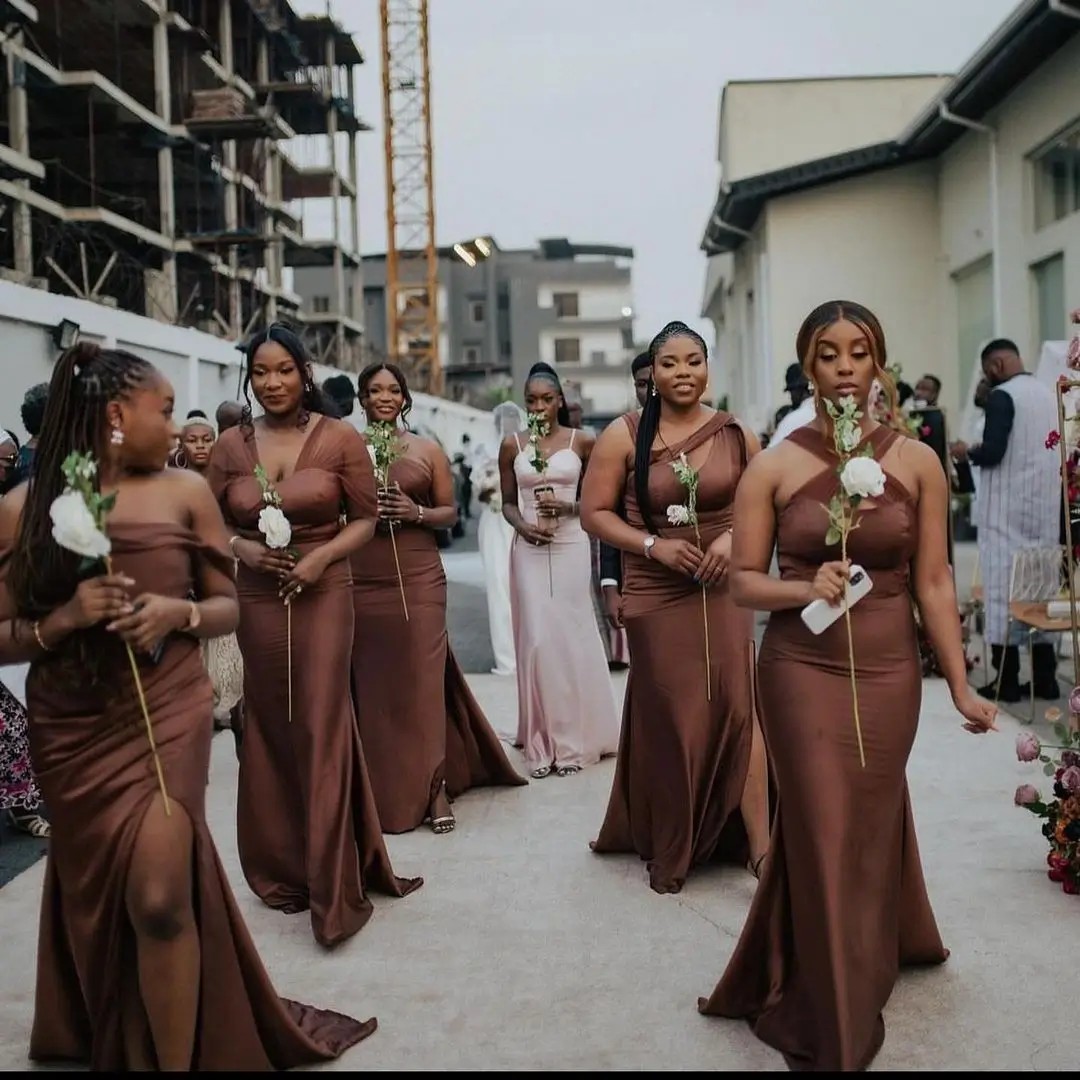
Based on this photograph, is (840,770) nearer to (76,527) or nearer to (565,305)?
(76,527)

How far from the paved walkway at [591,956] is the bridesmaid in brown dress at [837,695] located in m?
0.30

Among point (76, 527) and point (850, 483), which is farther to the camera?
point (850, 483)

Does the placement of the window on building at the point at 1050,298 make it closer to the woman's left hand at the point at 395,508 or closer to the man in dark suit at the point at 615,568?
the man in dark suit at the point at 615,568

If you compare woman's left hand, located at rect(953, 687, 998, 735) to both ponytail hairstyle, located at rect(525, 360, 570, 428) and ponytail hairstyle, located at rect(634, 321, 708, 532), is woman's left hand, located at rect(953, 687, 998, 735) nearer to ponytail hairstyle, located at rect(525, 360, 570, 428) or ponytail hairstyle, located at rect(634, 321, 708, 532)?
ponytail hairstyle, located at rect(634, 321, 708, 532)

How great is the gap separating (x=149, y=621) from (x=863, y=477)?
6.21 ft

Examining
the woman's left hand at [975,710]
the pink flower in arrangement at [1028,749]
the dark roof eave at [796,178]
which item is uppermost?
the dark roof eave at [796,178]

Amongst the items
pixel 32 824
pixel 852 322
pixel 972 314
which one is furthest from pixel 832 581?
pixel 972 314

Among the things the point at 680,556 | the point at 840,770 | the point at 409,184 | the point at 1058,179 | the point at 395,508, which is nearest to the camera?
the point at 840,770

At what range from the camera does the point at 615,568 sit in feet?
22.6

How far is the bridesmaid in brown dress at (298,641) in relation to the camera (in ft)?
17.6

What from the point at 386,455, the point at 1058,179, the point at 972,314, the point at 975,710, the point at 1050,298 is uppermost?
the point at 1058,179

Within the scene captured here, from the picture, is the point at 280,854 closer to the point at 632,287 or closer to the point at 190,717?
the point at 190,717

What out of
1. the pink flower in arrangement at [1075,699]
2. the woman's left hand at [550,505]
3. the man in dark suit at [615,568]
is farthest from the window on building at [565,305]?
the pink flower in arrangement at [1075,699]

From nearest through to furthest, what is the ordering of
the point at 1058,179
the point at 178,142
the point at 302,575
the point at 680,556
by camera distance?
the point at 302,575 → the point at 680,556 → the point at 1058,179 → the point at 178,142
